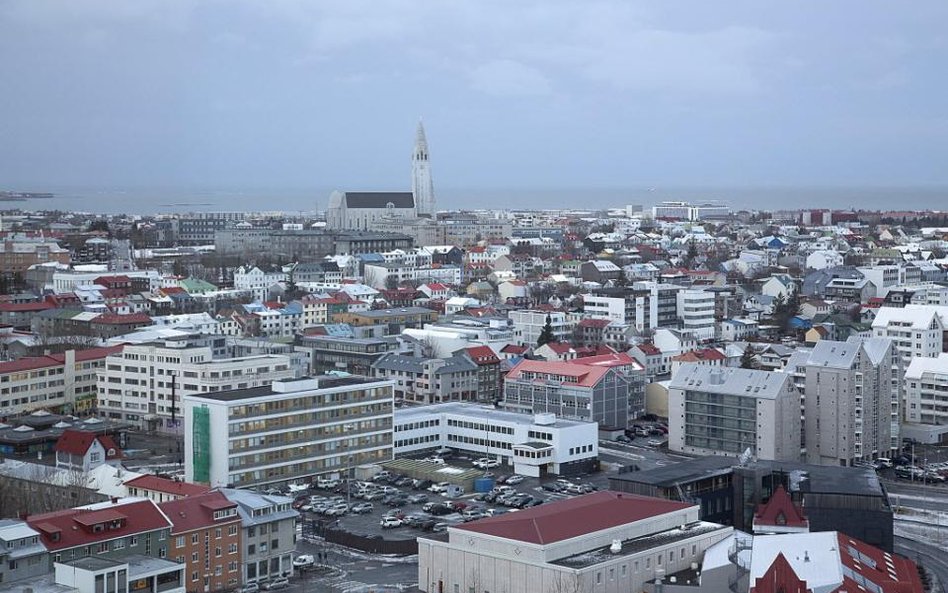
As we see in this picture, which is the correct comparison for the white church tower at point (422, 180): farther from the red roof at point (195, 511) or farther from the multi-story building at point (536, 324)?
the red roof at point (195, 511)

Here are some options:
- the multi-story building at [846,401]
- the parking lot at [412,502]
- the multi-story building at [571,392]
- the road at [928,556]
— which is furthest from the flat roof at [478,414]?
the road at [928,556]

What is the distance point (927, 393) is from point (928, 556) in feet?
23.4

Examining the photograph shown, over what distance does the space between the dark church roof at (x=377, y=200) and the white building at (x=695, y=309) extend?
30309mm

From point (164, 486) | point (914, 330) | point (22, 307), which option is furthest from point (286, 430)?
point (22, 307)

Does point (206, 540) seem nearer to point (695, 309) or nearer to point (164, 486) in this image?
point (164, 486)

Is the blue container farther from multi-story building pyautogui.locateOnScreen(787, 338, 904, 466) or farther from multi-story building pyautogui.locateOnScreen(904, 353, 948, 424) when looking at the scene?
multi-story building pyautogui.locateOnScreen(904, 353, 948, 424)

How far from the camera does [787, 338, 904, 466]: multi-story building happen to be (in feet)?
55.0

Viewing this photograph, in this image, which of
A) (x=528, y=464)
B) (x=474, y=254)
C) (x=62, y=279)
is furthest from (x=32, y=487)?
(x=474, y=254)

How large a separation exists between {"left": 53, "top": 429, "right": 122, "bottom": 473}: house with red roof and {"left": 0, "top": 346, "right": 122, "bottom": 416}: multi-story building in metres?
4.42

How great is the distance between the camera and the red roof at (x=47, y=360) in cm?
2000

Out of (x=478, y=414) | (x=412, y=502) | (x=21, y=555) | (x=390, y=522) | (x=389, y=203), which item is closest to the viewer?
(x=21, y=555)

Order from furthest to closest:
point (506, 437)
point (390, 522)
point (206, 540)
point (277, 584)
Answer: point (506, 437) → point (390, 522) → point (277, 584) → point (206, 540)

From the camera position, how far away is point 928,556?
12.9m

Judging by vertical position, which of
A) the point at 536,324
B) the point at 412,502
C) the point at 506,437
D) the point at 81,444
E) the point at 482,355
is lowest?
the point at 412,502
